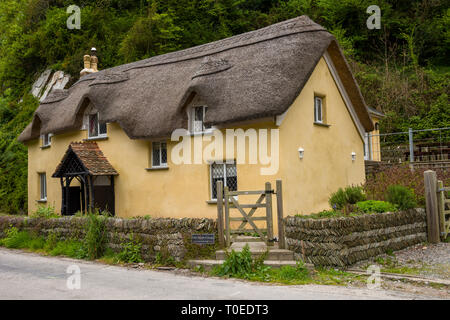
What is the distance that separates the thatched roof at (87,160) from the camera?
16680mm

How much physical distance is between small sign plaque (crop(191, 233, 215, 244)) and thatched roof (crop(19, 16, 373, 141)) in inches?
161

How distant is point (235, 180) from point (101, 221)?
4.50m

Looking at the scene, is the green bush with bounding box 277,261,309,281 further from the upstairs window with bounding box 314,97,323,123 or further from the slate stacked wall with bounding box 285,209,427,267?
the upstairs window with bounding box 314,97,323,123

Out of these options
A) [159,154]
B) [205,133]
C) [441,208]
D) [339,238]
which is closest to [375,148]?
[441,208]

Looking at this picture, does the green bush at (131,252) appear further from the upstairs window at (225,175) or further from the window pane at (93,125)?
the window pane at (93,125)

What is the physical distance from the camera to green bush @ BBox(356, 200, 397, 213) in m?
11.4

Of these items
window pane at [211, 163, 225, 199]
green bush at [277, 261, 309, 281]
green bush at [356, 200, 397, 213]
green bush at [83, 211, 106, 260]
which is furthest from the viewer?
window pane at [211, 163, 225, 199]

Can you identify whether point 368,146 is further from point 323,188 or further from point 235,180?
point 235,180

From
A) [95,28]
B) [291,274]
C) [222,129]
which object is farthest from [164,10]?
[291,274]

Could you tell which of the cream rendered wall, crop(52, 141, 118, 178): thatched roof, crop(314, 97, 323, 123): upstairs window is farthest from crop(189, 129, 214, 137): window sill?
crop(52, 141, 118, 178): thatched roof

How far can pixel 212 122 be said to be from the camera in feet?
44.0

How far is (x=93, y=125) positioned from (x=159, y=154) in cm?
403
